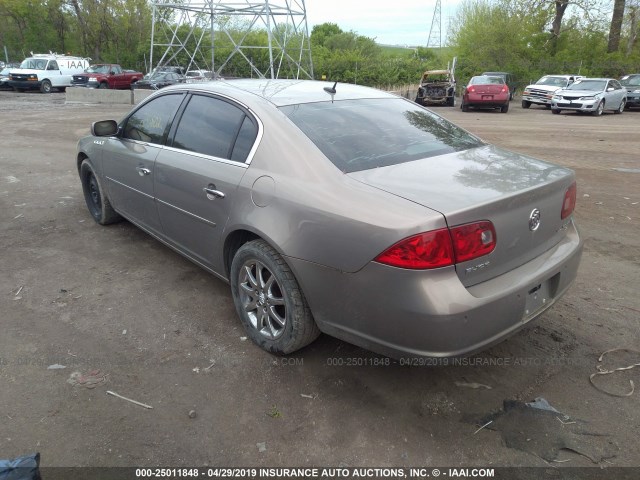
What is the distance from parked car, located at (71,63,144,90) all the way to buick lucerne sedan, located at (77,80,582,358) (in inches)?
1123

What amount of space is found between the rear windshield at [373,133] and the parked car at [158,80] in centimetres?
2378

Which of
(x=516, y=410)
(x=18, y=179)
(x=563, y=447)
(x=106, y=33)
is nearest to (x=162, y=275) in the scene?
(x=516, y=410)

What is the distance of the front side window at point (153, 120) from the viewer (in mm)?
4047

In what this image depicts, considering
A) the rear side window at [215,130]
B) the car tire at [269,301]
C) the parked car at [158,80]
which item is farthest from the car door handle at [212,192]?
the parked car at [158,80]

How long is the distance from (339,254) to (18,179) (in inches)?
278

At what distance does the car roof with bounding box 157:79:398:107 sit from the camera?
342cm

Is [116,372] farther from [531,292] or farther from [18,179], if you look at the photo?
[18,179]

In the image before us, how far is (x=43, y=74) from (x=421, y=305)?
3264 centimetres

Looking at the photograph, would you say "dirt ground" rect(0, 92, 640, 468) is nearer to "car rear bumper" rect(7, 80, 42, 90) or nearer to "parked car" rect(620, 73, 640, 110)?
"parked car" rect(620, 73, 640, 110)

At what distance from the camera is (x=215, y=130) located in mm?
3529

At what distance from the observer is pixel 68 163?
29.4ft

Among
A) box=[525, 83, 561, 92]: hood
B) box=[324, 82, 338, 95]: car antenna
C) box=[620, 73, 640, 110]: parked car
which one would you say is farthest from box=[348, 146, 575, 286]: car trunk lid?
box=[620, 73, 640, 110]: parked car

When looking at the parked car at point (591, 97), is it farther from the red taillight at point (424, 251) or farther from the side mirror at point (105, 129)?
the red taillight at point (424, 251)

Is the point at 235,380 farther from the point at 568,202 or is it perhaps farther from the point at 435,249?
the point at 568,202
